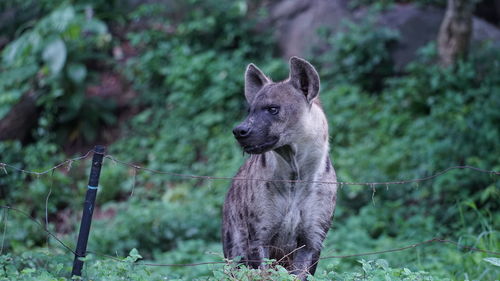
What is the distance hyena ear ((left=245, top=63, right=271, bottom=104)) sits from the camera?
4492mm

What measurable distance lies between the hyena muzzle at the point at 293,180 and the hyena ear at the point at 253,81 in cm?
17

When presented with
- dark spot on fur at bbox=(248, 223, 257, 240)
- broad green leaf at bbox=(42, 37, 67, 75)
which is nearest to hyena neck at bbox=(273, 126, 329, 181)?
dark spot on fur at bbox=(248, 223, 257, 240)

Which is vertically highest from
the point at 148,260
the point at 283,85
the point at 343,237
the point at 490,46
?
the point at 490,46

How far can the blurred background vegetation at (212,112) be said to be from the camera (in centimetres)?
762

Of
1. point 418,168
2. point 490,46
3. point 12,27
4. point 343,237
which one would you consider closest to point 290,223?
point 343,237

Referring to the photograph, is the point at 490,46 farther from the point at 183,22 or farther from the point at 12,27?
the point at 12,27

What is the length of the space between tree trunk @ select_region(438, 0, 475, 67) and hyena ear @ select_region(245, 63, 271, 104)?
19.4 ft

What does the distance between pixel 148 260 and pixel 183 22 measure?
6333 millimetres

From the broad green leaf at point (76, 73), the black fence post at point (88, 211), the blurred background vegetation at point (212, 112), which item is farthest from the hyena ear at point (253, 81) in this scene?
the broad green leaf at point (76, 73)


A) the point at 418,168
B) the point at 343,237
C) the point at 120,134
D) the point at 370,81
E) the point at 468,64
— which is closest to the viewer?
the point at 343,237

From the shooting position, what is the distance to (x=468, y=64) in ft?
30.9

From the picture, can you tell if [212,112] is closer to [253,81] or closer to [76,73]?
[76,73]

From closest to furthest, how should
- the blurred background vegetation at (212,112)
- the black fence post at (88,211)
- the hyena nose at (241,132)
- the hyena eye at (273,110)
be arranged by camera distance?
the black fence post at (88,211) → the hyena nose at (241,132) → the hyena eye at (273,110) → the blurred background vegetation at (212,112)

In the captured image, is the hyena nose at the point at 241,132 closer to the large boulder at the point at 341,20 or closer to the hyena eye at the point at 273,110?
the hyena eye at the point at 273,110
